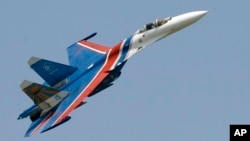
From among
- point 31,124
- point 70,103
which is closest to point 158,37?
point 70,103

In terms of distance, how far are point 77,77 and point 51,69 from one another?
2.15 metres

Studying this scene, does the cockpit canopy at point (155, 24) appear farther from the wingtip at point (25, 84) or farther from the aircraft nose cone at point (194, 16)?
the wingtip at point (25, 84)

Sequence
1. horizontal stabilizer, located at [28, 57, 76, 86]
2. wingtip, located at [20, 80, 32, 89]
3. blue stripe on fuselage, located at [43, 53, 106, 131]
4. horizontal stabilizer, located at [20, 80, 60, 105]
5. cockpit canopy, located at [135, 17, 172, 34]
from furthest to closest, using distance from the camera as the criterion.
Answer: horizontal stabilizer, located at [28, 57, 76, 86] → cockpit canopy, located at [135, 17, 172, 34] → horizontal stabilizer, located at [20, 80, 60, 105] → wingtip, located at [20, 80, 32, 89] → blue stripe on fuselage, located at [43, 53, 106, 131]

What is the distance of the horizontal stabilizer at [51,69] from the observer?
53000 millimetres

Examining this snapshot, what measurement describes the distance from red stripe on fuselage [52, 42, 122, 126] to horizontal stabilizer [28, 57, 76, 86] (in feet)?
10.6

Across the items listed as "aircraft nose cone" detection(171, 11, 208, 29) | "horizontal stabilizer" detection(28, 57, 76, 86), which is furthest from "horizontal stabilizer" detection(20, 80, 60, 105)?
"aircraft nose cone" detection(171, 11, 208, 29)

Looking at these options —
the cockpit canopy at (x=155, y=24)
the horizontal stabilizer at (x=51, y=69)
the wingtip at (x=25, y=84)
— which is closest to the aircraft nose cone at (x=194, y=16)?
the cockpit canopy at (x=155, y=24)

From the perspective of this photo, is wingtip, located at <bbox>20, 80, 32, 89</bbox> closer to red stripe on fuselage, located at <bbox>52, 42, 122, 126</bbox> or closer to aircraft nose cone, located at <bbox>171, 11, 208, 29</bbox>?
→ red stripe on fuselage, located at <bbox>52, 42, 122, 126</bbox>

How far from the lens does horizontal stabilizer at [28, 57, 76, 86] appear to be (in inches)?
2087

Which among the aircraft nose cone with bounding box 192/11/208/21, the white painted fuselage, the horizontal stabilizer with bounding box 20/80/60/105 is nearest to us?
the aircraft nose cone with bounding box 192/11/208/21

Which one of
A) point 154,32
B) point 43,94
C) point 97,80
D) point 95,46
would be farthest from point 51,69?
point 154,32

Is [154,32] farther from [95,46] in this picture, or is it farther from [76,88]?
[95,46]

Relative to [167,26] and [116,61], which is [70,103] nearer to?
[116,61]

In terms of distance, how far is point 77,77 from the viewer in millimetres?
52594
